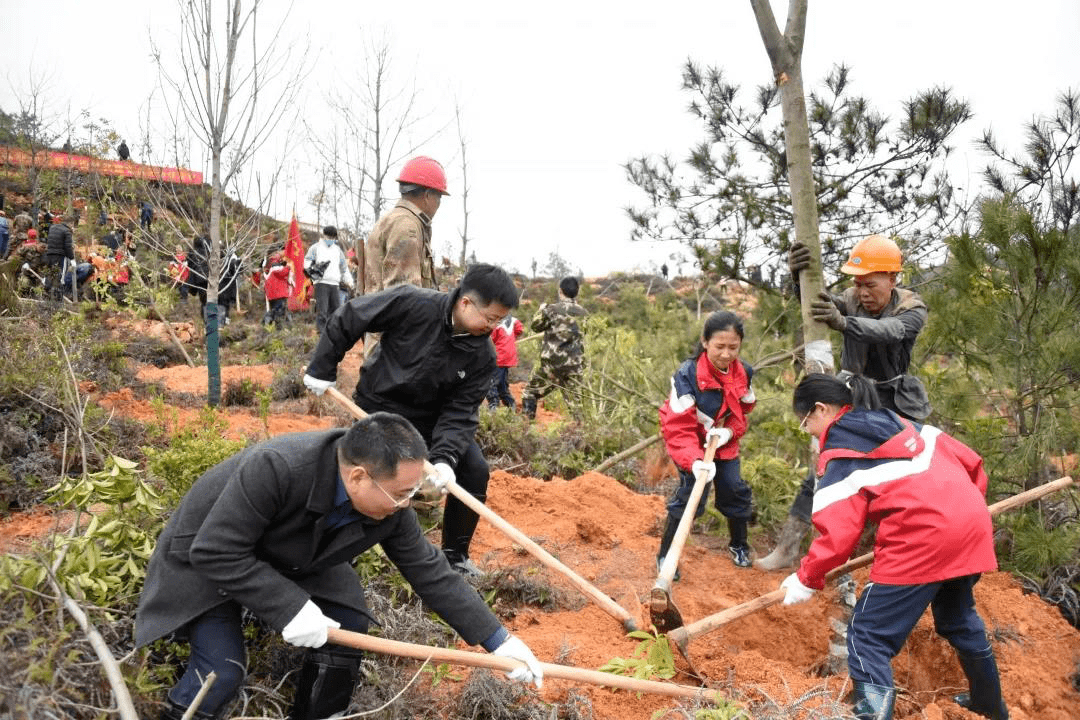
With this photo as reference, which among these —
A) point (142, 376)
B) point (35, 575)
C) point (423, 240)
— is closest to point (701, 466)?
point (423, 240)

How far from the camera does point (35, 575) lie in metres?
2.44

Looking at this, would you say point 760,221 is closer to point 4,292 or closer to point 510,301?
point 510,301

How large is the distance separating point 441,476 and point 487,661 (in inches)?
43.6

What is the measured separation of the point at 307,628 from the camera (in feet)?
7.91

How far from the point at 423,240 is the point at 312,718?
2.84 metres

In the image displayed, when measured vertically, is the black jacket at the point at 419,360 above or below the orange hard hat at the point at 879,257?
below

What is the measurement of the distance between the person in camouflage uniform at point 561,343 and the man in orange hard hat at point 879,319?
14.6 feet

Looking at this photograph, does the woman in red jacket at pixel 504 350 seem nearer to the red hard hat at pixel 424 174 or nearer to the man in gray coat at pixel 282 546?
the red hard hat at pixel 424 174

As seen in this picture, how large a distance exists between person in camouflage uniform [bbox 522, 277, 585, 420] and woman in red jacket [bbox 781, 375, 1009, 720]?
543cm

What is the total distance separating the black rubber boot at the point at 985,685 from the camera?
3.15 metres

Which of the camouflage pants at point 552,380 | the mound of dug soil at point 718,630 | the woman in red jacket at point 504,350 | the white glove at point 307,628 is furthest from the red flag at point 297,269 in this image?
the white glove at point 307,628

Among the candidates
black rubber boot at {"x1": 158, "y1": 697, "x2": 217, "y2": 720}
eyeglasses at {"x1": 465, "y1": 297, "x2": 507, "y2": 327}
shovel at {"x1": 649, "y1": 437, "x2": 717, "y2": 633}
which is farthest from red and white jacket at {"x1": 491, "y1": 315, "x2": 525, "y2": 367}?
black rubber boot at {"x1": 158, "y1": 697, "x2": 217, "y2": 720}

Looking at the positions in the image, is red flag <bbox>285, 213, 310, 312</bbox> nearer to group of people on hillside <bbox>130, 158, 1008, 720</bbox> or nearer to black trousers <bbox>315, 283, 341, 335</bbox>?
black trousers <bbox>315, 283, 341, 335</bbox>

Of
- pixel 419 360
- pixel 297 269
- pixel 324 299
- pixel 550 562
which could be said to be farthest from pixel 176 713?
pixel 297 269
